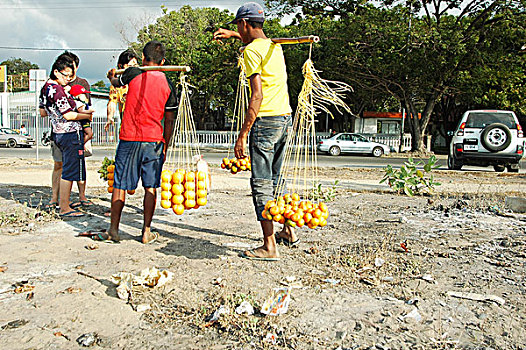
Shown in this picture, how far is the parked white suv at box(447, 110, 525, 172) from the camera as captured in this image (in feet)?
40.7

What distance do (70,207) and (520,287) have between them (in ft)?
18.4

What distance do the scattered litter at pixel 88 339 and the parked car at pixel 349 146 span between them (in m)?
23.9

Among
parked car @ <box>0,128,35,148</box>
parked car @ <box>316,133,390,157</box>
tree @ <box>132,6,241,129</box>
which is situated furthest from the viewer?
tree @ <box>132,6,241,129</box>

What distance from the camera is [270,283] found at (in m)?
3.52

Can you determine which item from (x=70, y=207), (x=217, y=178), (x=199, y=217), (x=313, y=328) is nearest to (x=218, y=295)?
(x=313, y=328)

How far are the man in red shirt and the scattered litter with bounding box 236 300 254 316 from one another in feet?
6.78

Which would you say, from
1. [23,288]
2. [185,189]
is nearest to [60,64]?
[185,189]

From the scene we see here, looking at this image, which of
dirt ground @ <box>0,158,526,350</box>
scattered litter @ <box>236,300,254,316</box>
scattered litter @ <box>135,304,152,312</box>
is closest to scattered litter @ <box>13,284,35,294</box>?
dirt ground @ <box>0,158,526,350</box>

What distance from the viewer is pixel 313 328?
2.76m

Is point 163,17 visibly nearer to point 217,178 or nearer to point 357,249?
point 217,178

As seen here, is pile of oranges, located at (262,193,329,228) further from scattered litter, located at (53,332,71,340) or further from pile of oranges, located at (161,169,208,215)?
scattered litter, located at (53,332,71,340)

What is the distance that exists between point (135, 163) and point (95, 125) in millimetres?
31657

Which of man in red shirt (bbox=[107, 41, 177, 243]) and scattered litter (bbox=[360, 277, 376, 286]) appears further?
man in red shirt (bbox=[107, 41, 177, 243])

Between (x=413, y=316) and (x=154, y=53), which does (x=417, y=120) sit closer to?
(x=154, y=53)
